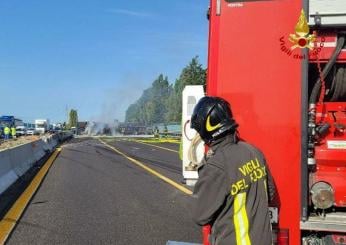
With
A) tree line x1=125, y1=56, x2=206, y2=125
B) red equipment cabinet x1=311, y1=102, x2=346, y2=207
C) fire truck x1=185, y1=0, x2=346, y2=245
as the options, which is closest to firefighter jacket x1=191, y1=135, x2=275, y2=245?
fire truck x1=185, y1=0, x2=346, y2=245

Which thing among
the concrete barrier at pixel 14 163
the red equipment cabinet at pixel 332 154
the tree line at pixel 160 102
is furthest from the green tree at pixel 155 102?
the red equipment cabinet at pixel 332 154

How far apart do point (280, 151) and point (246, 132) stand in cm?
28

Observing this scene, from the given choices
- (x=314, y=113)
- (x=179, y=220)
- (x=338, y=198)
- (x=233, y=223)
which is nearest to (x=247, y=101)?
(x=314, y=113)

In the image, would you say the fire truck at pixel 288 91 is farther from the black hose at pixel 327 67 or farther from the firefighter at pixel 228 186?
the firefighter at pixel 228 186

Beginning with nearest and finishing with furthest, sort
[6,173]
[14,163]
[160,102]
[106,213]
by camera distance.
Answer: [106,213] → [6,173] → [14,163] → [160,102]

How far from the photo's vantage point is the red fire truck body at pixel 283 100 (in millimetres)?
4137

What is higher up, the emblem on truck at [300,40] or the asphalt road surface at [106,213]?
the emblem on truck at [300,40]

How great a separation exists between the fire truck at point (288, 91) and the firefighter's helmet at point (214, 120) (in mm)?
973

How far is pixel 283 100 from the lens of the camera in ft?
13.7

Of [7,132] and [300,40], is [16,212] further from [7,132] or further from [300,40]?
[7,132]

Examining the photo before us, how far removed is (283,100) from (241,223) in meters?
1.25

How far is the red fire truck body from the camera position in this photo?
414 centimetres

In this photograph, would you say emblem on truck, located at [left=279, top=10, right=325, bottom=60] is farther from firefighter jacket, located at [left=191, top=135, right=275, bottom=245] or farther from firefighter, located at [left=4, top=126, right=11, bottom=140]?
firefighter, located at [left=4, top=126, right=11, bottom=140]

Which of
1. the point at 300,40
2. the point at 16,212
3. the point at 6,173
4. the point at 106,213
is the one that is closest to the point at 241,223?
the point at 300,40
